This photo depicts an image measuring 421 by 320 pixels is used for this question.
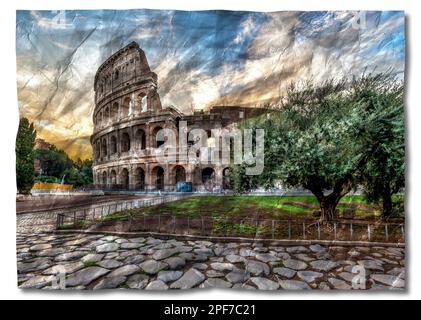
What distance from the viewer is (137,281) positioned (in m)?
3.00

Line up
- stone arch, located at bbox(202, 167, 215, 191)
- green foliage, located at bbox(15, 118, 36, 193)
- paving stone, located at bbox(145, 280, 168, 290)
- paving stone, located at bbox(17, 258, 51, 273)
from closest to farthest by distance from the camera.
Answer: paving stone, located at bbox(145, 280, 168, 290) < paving stone, located at bbox(17, 258, 51, 273) < green foliage, located at bbox(15, 118, 36, 193) < stone arch, located at bbox(202, 167, 215, 191)

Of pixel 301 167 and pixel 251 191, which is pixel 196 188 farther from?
pixel 301 167

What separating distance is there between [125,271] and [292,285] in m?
2.53

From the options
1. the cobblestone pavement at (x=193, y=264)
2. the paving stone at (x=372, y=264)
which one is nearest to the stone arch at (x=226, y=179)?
the cobblestone pavement at (x=193, y=264)

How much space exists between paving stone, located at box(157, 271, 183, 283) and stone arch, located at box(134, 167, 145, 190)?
4.73 feet

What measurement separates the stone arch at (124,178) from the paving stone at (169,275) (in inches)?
62.7

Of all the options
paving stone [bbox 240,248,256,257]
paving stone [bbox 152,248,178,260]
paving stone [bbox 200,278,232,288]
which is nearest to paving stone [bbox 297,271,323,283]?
paving stone [bbox 240,248,256,257]

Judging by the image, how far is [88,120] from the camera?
345cm

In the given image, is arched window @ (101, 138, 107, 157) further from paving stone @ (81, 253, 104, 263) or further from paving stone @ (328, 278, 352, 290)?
paving stone @ (328, 278, 352, 290)

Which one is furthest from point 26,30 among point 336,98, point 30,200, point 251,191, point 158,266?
point 336,98

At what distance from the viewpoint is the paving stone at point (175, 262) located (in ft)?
9.86

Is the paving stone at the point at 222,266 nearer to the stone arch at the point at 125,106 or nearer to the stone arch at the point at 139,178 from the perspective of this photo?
the stone arch at the point at 139,178

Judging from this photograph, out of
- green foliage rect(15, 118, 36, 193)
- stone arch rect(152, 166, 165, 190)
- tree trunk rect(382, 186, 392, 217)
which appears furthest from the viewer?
stone arch rect(152, 166, 165, 190)

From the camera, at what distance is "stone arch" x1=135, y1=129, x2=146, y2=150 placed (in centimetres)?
362
